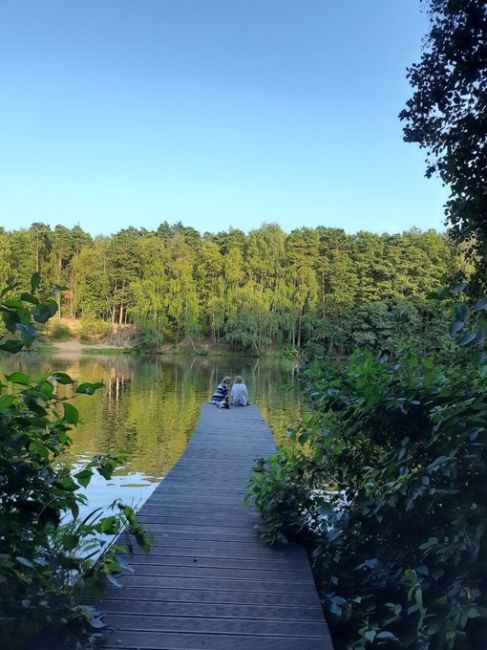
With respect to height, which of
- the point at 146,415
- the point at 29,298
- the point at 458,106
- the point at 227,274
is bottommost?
the point at 146,415

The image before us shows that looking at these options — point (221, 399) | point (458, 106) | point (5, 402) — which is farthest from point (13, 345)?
point (221, 399)

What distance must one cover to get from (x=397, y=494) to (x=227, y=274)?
1403 inches

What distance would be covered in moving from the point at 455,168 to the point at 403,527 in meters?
2.69

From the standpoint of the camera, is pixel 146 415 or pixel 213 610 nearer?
pixel 213 610

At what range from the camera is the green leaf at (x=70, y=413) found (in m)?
1.54

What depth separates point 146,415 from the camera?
42.9ft

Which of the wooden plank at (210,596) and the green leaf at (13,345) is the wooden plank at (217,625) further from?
the green leaf at (13,345)

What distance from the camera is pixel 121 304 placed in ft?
131

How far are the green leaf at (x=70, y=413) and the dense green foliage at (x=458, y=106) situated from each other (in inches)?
130

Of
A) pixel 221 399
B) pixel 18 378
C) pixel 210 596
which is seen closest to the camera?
pixel 18 378

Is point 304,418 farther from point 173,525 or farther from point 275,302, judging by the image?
point 275,302

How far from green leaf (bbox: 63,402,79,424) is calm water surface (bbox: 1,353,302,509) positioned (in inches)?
7.3

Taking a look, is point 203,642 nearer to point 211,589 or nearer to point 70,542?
point 211,589

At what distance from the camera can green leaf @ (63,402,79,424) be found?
60.7 inches
